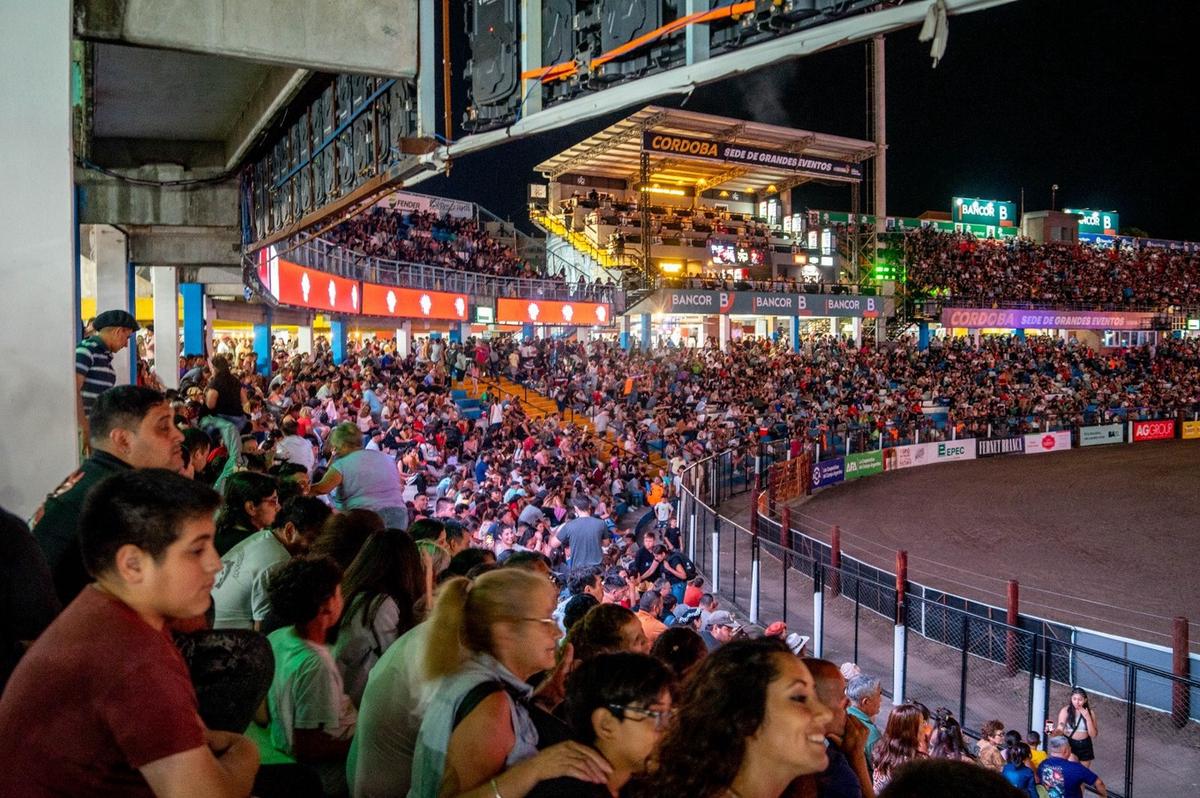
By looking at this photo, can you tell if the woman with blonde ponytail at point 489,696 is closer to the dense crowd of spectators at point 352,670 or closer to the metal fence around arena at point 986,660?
the dense crowd of spectators at point 352,670

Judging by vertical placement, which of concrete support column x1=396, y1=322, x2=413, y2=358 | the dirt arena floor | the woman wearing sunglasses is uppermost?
concrete support column x1=396, y1=322, x2=413, y2=358

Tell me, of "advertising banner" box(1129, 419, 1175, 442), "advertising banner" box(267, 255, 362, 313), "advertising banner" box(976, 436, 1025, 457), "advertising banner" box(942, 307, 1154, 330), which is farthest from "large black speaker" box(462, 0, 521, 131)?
"advertising banner" box(942, 307, 1154, 330)

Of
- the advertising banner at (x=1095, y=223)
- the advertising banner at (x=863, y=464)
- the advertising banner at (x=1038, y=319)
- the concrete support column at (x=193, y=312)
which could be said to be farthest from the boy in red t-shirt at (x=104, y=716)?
the advertising banner at (x=1095, y=223)

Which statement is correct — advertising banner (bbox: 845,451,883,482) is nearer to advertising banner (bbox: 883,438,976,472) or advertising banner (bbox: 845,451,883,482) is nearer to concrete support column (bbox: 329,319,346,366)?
advertising banner (bbox: 883,438,976,472)

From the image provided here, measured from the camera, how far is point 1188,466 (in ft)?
94.2

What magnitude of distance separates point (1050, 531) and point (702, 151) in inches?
1101

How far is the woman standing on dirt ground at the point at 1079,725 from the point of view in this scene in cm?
754

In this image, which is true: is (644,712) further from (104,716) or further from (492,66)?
(492,66)

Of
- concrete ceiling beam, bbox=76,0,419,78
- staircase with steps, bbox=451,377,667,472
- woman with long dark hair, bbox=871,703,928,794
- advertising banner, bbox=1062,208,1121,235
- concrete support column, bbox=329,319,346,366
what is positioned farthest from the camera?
advertising banner, bbox=1062,208,1121,235

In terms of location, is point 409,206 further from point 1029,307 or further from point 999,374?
point 1029,307

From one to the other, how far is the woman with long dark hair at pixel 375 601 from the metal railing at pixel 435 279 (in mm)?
11953

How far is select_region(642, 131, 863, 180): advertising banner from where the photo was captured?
134 ft

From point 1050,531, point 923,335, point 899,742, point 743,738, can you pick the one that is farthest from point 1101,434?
point 743,738

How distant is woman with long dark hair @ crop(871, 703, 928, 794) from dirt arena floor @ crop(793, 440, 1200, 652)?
860 centimetres
